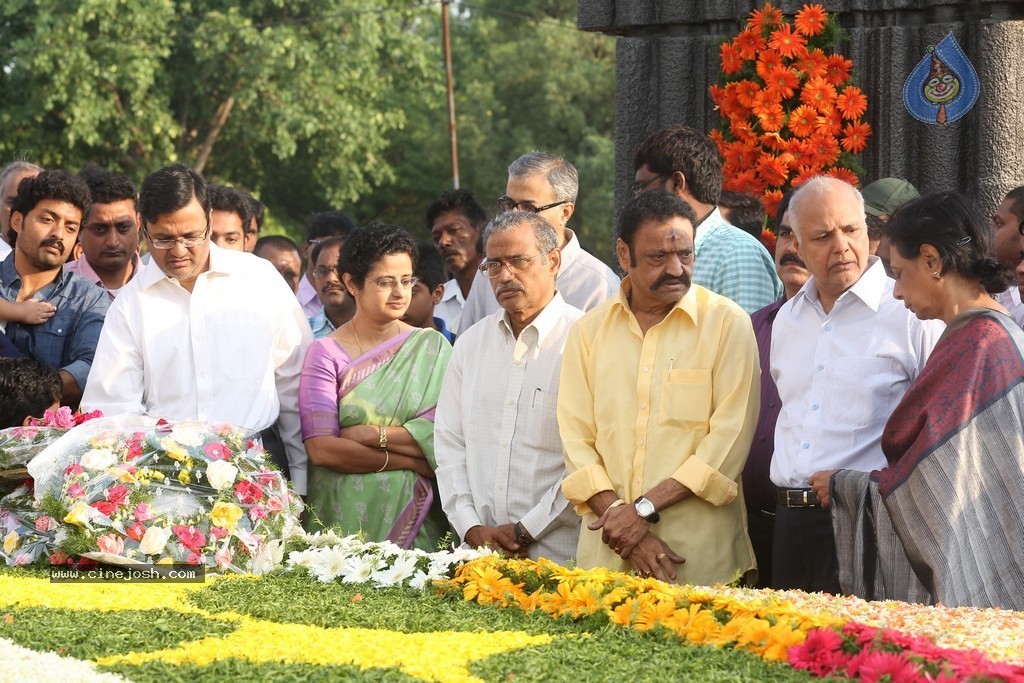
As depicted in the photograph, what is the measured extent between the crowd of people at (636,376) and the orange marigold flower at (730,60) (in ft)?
3.81

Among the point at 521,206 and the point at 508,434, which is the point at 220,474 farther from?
the point at 521,206

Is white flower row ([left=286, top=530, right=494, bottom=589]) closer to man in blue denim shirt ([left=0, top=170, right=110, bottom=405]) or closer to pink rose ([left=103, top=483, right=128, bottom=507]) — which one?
pink rose ([left=103, top=483, right=128, bottom=507])

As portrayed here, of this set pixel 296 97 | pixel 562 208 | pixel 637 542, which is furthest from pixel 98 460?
pixel 296 97

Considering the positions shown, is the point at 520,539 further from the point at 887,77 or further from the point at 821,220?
the point at 887,77

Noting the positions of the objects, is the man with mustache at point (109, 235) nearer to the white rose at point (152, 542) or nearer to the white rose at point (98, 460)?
the white rose at point (98, 460)

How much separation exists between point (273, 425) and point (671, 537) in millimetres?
1824

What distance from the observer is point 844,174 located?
252 inches

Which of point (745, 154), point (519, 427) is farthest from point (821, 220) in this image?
point (745, 154)

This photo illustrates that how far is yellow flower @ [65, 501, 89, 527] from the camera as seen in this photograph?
4.17 m

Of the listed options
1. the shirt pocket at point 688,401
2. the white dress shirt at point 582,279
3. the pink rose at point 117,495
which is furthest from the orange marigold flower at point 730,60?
the pink rose at point 117,495

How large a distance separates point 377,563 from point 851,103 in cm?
368

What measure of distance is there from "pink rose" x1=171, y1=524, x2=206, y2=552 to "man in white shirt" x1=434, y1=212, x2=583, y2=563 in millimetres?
985

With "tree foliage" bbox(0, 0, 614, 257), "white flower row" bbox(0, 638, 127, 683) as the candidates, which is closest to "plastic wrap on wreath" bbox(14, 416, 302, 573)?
"white flower row" bbox(0, 638, 127, 683)

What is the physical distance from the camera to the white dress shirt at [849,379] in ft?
14.1
